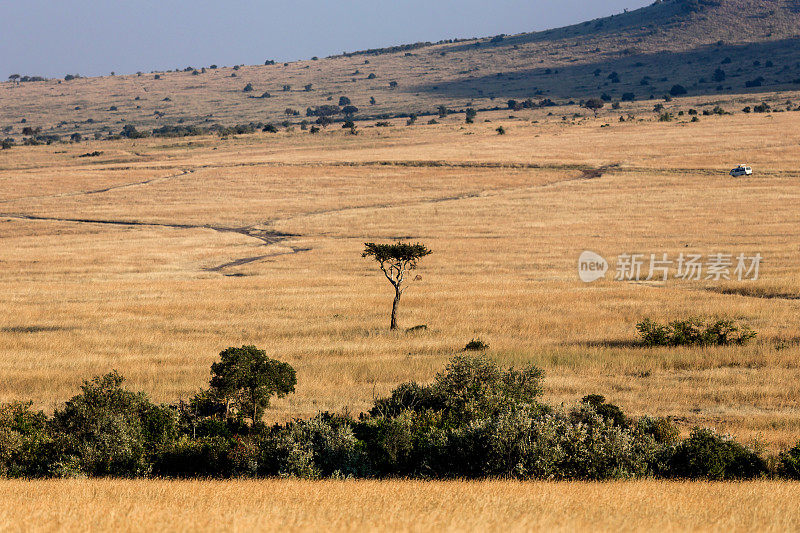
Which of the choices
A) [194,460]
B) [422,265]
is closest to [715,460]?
[194,460]

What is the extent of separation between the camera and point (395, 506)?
→ 516 inches

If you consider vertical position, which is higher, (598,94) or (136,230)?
(598,94)

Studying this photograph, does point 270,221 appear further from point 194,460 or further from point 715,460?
point 715,460

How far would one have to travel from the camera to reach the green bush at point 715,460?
17734 mm

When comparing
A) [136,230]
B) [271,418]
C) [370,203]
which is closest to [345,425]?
[271,418]

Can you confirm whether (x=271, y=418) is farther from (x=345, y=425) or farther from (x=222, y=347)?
(x=222, y=347)

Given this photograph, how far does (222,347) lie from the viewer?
112ft

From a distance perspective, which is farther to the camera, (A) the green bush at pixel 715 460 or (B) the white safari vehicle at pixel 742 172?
(B) the white safari vehicle at pixel 742 172

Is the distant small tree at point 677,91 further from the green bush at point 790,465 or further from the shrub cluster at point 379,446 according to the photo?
the green bush at point 790,465

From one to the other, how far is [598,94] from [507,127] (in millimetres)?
64965

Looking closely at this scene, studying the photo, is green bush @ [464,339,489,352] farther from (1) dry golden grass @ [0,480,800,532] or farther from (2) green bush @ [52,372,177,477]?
(1) dry golden grass @ [0,480,800,532]

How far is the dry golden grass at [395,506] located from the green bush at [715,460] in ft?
4.60

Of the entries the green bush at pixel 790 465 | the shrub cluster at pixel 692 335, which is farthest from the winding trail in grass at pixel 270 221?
the green bush at pixel 790 465

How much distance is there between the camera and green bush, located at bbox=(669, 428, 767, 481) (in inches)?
698
